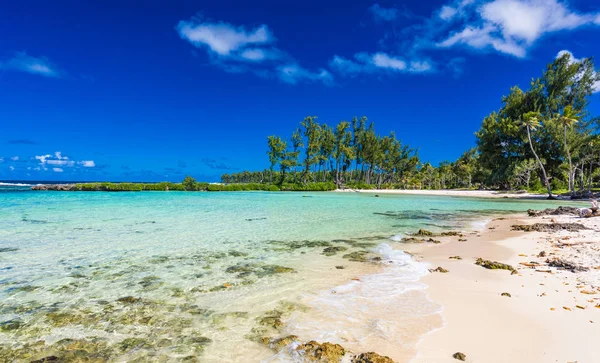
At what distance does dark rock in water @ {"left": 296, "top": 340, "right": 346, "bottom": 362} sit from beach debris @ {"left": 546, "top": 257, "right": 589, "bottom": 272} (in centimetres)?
592

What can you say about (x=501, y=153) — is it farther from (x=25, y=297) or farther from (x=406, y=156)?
(x=25, y=297)

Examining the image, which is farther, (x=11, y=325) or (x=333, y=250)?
(x=333, y=250)

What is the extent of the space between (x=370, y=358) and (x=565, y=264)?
20.0ft

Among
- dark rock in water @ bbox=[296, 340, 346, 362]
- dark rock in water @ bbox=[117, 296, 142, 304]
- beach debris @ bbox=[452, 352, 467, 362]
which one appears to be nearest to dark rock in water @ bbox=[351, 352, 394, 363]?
dark rock in water @ bbox=[296, 340, 346, 362]

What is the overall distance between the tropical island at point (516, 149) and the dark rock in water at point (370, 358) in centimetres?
4590

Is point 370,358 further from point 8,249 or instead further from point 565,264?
point 8,249

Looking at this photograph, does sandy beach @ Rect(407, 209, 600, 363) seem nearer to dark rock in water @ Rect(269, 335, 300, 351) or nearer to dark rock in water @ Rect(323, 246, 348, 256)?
dark rock in water @ Rect(269, 335, 300, 351)

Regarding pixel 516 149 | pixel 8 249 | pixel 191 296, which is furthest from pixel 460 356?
pixel 516 149

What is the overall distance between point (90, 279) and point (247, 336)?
452 centimetres

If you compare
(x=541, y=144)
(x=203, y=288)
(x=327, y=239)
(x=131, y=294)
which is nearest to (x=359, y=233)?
(x=327, y=239)

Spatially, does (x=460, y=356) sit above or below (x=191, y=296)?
above

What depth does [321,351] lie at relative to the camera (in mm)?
3533

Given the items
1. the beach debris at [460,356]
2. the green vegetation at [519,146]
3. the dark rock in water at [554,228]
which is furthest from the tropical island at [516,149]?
the beach debris at [460,356]

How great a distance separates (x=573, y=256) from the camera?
7.26 metres
